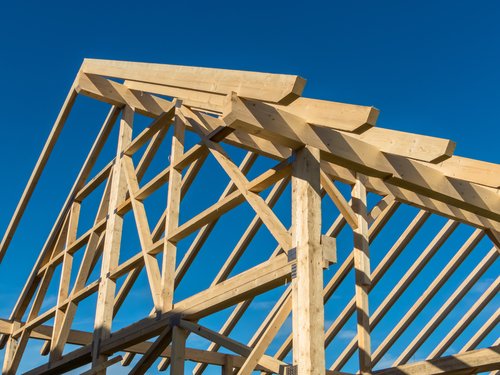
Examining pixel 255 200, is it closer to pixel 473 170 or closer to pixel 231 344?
pixel 231 344

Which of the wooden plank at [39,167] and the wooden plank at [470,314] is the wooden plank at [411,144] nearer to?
the wooden plank at [470,314]

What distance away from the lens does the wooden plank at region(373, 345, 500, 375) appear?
6.82 metres

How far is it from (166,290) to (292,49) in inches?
715

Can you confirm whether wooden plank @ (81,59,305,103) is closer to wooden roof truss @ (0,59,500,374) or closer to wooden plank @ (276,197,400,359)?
wooden roof truss @ (0,59,500,374)

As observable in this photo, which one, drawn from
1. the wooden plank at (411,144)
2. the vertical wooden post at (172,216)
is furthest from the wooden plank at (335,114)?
the vertical wooden post at (172,216)

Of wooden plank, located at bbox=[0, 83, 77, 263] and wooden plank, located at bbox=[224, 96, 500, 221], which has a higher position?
wooden plank, located at bbox=[0, 83, 77, 263]

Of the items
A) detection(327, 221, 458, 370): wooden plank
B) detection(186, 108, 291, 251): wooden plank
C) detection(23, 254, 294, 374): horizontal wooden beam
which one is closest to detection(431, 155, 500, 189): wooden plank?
detection(186, 108, 291, 251): wooden plank

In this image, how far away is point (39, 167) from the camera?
9.64 metres

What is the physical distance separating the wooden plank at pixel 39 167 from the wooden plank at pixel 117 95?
0.43 meters

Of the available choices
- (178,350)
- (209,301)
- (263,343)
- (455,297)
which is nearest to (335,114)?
(263,343)

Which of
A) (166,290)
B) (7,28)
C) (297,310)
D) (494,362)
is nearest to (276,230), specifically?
(297,310)

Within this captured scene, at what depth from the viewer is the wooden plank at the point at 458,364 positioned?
22.4ft

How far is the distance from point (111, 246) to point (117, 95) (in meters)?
1.95

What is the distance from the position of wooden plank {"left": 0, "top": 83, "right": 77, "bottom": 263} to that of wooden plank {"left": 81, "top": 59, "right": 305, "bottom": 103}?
3.51ft
